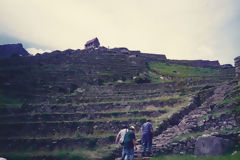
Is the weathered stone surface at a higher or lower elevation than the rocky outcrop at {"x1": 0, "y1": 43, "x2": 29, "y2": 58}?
lower

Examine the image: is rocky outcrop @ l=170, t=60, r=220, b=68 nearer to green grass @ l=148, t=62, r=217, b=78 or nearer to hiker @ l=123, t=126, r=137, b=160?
green grass @ l=148, t=62, r=217, b=78

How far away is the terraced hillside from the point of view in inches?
906

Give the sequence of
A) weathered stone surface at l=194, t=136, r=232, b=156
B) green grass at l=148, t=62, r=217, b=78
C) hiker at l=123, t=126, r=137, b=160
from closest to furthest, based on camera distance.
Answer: weathered stone surface at l=194, t=136, r=232, b=156 < hiker at l=123, t=126, r=137, b=160 < green grass at l=148, t=62, r=217, b=78

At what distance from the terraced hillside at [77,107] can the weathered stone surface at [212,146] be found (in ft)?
27.6

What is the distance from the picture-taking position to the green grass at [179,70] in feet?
149

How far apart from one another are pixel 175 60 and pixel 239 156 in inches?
2129

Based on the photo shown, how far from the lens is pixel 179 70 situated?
1989 inches

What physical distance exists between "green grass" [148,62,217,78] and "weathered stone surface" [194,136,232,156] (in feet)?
103

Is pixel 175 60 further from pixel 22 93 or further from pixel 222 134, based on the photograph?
pixel 222 134

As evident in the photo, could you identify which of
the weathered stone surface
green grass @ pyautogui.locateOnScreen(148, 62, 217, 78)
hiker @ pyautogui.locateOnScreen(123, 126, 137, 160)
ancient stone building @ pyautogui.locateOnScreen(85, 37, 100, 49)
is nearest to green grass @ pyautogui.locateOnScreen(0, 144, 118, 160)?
hiker @ pyautogui.locateOnScreen(123, 126, 137, 160)

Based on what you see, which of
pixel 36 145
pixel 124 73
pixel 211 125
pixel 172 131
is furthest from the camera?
pixel 124 73

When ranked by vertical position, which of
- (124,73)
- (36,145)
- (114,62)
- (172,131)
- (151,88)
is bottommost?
(36,145)

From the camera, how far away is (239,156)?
402 inches

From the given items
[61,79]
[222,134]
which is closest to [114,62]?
[61,79]
